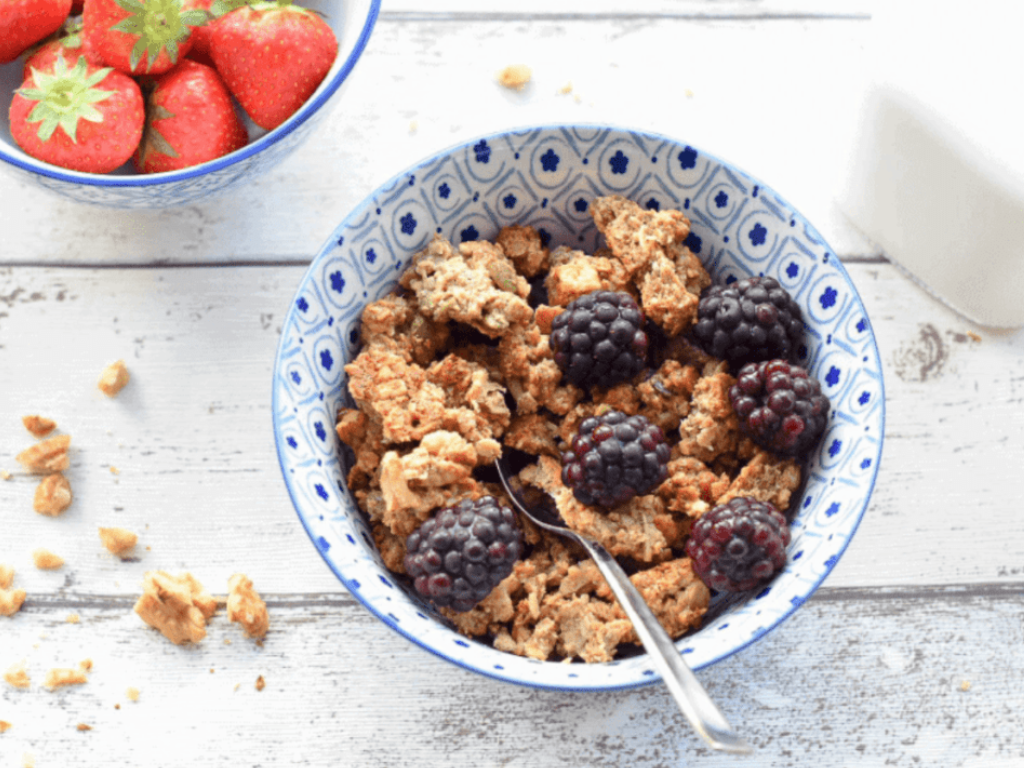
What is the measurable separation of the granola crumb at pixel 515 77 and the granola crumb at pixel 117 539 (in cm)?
81

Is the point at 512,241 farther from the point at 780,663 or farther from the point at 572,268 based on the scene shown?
the point at 780,663

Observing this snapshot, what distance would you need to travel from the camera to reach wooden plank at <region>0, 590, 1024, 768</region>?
113 cm

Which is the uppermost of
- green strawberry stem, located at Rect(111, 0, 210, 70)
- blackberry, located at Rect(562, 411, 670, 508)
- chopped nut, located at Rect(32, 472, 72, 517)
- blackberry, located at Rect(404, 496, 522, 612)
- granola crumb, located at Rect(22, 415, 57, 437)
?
green strawberry stem, located at Rect(111, 0, 210, 70)

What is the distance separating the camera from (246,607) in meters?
1.14

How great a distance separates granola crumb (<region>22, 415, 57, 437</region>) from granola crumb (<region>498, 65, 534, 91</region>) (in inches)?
31.0

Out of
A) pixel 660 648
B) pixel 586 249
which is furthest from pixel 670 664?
pixel 586 249

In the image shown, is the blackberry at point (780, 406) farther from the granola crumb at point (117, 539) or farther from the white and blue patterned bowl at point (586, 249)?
the granola crumb at point (117, 539)

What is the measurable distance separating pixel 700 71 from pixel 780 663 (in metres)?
0.84

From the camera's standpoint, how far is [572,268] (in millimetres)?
1037

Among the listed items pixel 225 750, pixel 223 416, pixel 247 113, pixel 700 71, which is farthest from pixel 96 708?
pixel 700 71

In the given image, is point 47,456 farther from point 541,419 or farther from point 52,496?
point 541,419

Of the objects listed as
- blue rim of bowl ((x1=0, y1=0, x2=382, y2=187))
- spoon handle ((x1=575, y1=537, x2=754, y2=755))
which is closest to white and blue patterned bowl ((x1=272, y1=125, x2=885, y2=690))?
spoon handle ((x1=575, y1=537, x2=754, y2=755))

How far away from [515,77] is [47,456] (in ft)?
2.72

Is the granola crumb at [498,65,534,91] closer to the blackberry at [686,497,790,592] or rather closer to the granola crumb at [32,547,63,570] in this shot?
the blackberry at [686,497,790,592]
